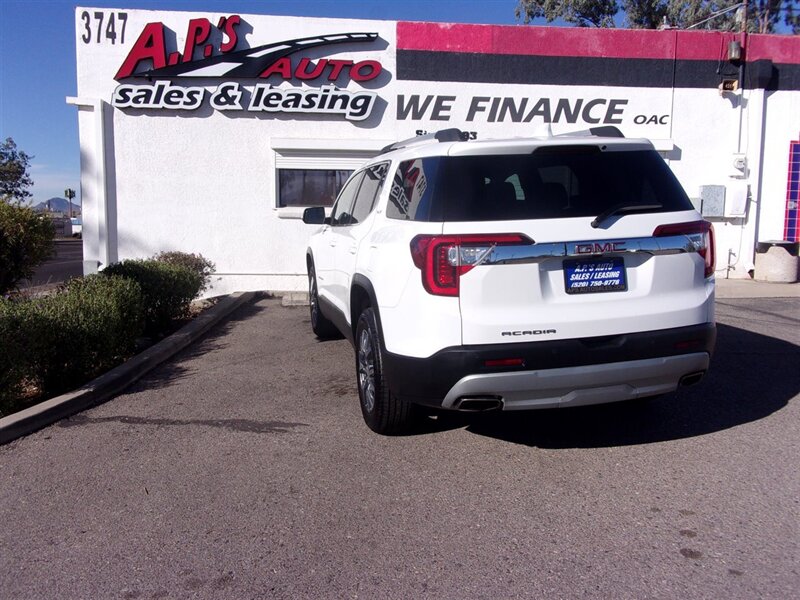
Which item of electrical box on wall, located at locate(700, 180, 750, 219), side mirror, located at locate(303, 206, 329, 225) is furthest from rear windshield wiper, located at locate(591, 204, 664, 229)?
electrical box on wall, located at locate(700, 180, 750, 219)

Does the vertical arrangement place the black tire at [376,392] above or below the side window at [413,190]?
below

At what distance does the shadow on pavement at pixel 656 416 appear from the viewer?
489 cm

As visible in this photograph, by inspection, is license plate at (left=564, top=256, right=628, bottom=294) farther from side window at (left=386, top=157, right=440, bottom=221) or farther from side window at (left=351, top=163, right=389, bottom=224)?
side window at (left=351, top=163, right=389, bottom=224)

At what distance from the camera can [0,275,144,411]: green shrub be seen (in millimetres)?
5371

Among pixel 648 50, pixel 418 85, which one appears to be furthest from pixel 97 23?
pixel 648 50

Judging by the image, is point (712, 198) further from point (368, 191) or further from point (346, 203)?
point (368, 191)

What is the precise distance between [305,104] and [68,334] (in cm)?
755

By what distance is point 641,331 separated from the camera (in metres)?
4.14

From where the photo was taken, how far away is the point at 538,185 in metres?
4.27

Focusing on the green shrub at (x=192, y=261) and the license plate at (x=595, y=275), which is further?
the green shrub at (x=192, y=261)

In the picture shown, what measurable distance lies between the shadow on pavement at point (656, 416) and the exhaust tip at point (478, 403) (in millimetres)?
867

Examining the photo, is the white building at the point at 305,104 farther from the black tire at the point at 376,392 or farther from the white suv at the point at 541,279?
the white suv at the point at 541,279

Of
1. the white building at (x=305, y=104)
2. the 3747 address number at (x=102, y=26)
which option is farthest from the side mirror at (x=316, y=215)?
the 3747 address number at (x=102, y=26)

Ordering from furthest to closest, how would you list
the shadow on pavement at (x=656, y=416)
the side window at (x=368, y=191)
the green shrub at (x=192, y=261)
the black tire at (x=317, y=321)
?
the green shrub at (x=192, y=261) < the black tire at (x=317, y=321) < the side window at (x=368, y=191) < the shadow on pavement at (x=656, y=416)
